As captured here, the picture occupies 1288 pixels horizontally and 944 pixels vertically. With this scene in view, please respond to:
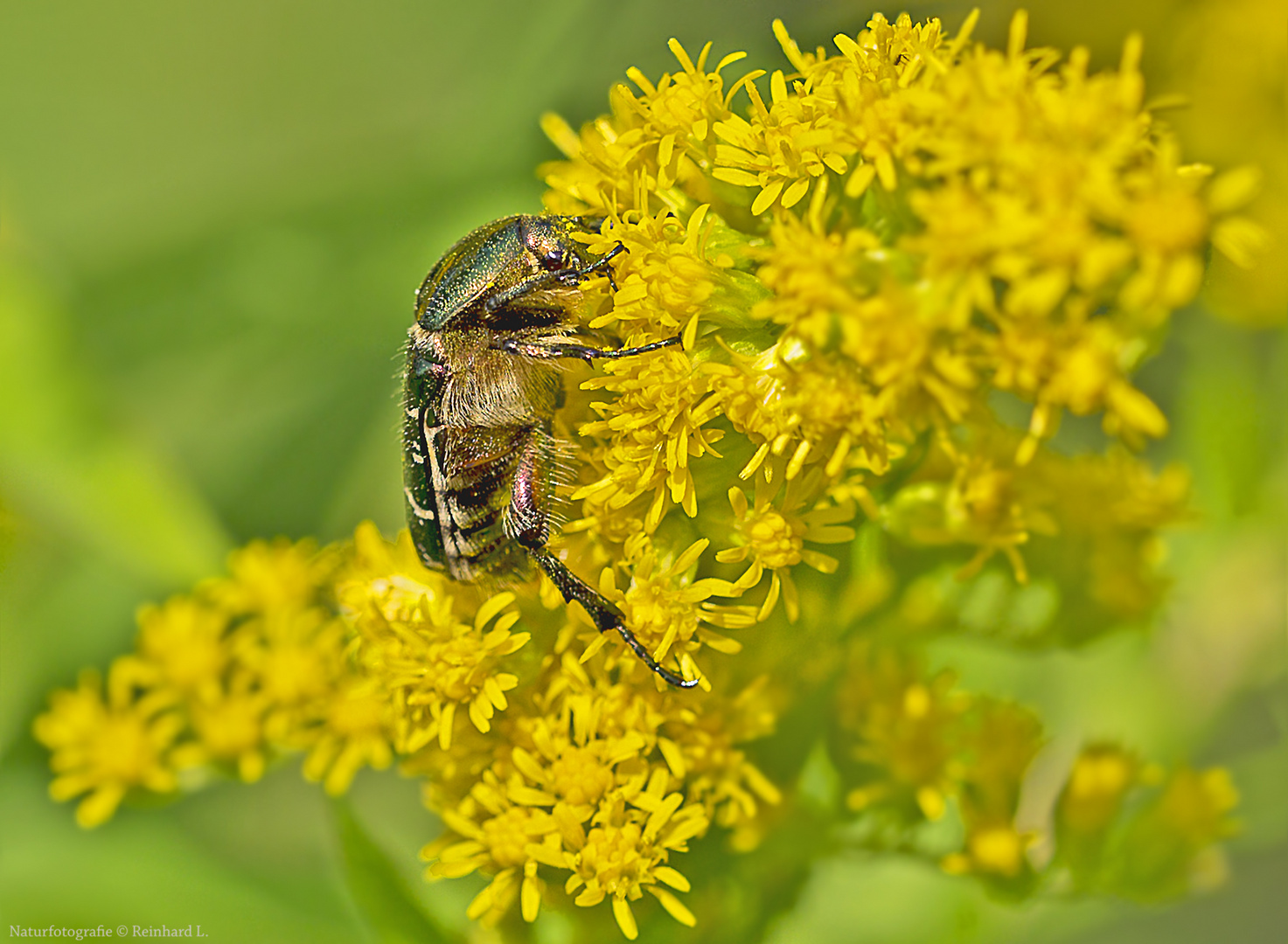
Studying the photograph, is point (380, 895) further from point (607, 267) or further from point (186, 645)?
point (607, 267)

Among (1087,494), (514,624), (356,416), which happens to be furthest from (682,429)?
(356,416)

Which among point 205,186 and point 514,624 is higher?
point 205,186

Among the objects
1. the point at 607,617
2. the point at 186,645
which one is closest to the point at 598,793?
the point at 607,617

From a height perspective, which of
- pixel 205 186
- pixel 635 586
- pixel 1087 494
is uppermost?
pixel 205 186

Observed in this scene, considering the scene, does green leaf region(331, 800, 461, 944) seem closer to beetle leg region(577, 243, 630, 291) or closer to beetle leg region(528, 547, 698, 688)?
beetle leg region(528, 547, 698, 688)

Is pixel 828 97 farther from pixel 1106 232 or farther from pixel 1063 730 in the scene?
pixel 1063 730
